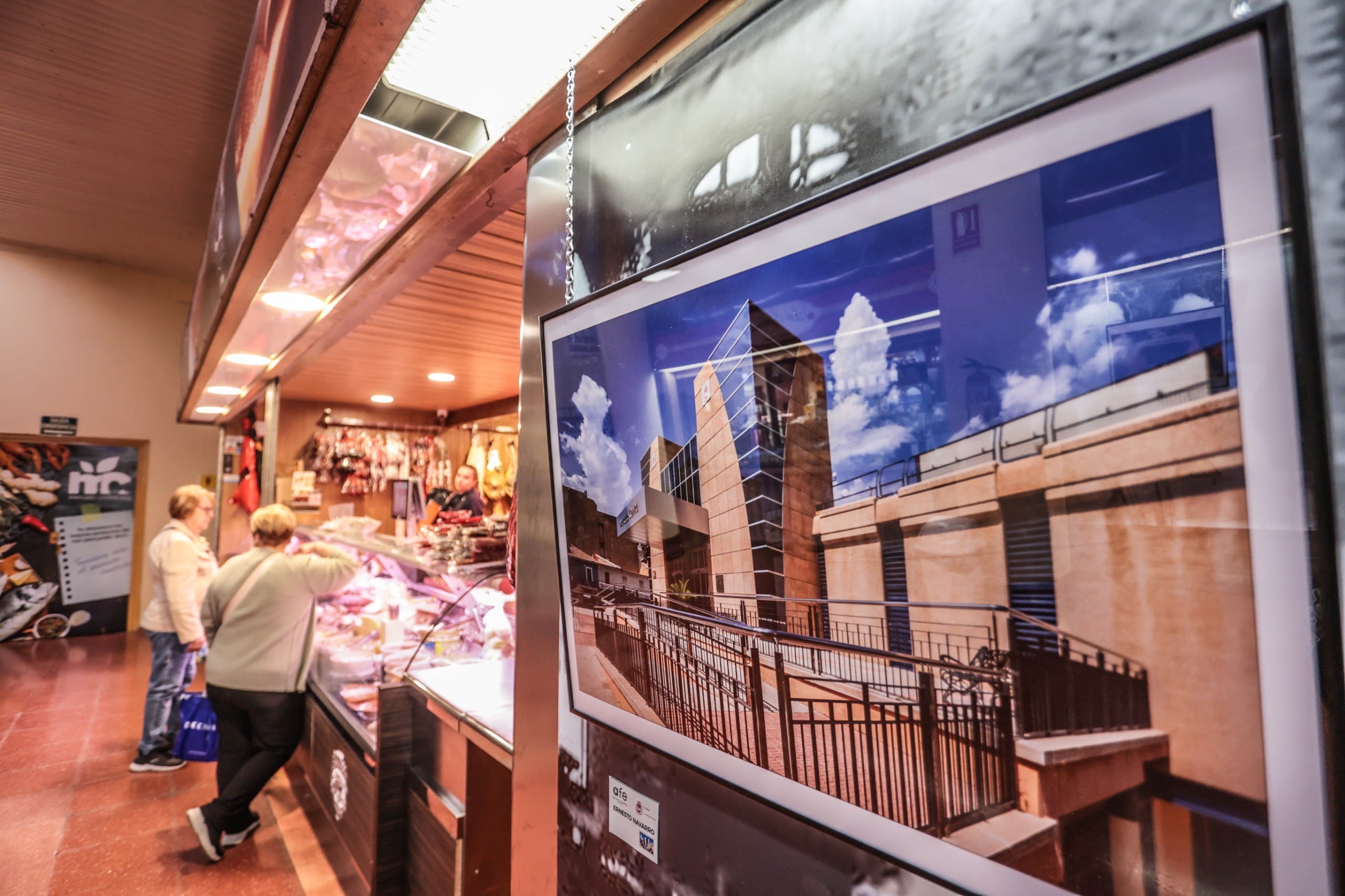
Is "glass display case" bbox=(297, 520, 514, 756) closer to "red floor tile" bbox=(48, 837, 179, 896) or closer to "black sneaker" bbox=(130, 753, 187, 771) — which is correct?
"red floor tile" bbox=(48, 837, 179, 896)

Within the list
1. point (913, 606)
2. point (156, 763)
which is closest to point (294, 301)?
point (156, 763)

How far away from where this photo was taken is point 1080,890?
0.66 meters

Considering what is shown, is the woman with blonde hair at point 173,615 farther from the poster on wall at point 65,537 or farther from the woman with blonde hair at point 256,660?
the poster on wall at point 65,537

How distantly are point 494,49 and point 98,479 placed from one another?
10.1m

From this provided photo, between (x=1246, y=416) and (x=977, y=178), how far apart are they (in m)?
0.33

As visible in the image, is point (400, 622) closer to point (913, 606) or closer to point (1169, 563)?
point (913, 606)

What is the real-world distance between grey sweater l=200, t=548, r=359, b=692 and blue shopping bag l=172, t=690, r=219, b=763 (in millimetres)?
1138

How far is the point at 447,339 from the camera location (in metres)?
4.75

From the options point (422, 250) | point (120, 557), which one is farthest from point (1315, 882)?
point (120, 557)

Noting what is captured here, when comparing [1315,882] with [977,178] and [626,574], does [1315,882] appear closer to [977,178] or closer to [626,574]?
→ [977,178]

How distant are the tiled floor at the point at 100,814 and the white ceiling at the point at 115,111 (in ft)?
14.6

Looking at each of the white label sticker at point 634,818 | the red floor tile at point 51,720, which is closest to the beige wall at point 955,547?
the white label sticker at point 634,818

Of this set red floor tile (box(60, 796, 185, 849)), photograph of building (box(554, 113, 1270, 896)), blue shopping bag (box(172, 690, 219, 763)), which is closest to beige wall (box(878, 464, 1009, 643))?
photograph of building (box(554, 113, 1270, 896))

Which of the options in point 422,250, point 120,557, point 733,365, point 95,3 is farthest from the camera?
point 120,557
